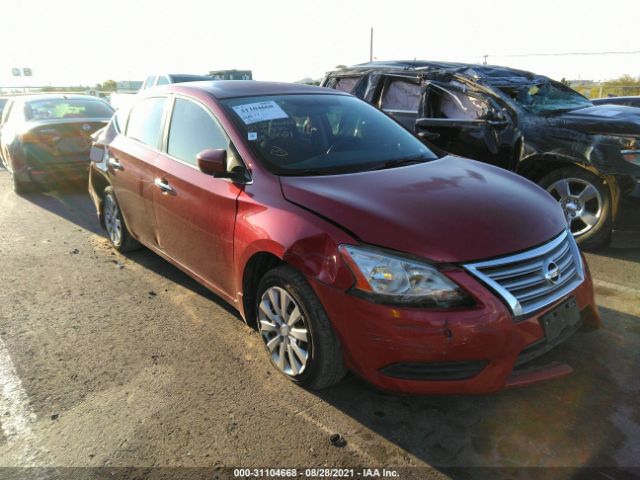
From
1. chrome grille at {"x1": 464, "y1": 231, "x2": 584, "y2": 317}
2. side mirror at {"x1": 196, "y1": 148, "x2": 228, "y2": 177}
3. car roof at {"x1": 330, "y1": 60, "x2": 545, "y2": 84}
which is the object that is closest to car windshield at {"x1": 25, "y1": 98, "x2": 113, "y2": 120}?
car roof at {"x1": 330, "y1": 60, "x2": 545, "y2": 84}

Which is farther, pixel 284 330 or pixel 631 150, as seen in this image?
pixel 631 150

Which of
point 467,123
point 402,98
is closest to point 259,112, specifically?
point 467,123

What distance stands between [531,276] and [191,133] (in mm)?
2494

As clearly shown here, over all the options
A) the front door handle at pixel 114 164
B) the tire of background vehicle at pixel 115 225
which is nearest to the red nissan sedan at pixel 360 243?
the front door handle at pixel 114 164

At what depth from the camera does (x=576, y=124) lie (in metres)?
4.70

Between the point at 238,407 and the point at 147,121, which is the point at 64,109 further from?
the point at 238,407

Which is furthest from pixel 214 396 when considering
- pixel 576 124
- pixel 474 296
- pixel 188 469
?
pixel 576 124

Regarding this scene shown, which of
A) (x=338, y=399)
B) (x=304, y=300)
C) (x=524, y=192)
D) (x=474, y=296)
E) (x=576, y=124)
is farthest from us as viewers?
(x=576, y=124)

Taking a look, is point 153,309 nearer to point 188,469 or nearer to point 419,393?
point 188,469

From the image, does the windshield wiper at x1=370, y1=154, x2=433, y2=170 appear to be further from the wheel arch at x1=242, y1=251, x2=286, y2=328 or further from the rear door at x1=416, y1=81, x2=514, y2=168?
the rear door at x1=416, y1=81, x2=514, y2=168

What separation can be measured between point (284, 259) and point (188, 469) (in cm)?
110

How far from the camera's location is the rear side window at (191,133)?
134 inches

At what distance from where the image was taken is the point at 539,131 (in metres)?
4.88

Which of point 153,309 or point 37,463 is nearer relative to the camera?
point 37,463
